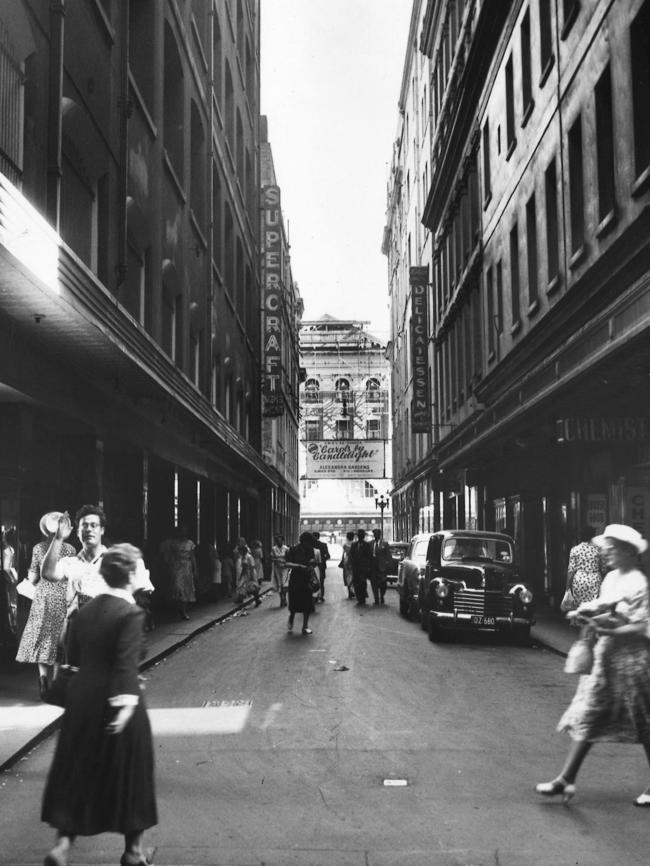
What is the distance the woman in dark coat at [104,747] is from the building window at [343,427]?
260 feet

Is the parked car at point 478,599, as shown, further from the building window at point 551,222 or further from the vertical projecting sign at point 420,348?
the vertical projecting sign at point 420,348

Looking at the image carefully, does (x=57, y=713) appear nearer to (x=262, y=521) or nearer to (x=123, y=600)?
(x=123, y=600)

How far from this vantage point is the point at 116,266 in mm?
15148

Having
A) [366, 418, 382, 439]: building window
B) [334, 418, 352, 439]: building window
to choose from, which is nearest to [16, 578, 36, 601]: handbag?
[334, 418, 352, 439]: building window

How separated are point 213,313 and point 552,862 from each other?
2287cm

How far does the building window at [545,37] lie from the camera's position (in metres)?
20.1

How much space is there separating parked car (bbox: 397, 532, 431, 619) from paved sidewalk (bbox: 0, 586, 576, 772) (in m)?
2.38

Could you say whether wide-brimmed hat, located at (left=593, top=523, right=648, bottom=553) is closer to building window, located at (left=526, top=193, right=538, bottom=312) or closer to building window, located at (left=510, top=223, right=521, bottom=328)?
building window, located at (left=526, top=193, right=538, bottom=312)

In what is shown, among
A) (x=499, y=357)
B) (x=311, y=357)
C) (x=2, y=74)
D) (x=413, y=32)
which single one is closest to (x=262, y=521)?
(x=499, y=357)

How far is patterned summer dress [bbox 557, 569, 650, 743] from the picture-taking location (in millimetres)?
5965

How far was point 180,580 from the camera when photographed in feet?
63.3

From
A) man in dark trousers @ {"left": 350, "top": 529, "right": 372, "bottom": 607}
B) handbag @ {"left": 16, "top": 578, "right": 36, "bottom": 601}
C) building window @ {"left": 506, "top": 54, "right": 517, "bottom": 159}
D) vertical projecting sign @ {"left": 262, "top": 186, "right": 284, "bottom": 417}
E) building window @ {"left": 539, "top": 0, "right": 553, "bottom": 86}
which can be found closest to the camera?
handbag @ {"left": 16, "top": 578, "right": 36, "bottom": 601}

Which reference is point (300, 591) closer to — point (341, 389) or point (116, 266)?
point (116, 266)

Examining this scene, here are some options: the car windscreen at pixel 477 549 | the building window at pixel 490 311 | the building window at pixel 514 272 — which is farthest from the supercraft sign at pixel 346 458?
the car windscreen at pixel 477 549
